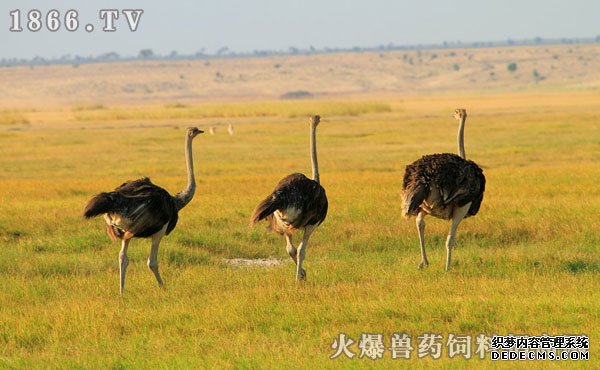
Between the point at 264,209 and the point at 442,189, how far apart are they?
2330 millimetres

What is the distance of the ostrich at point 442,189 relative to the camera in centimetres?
1312

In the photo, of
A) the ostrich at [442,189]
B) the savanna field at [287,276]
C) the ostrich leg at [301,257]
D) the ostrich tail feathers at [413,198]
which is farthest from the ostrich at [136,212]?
the ostrich at [442,189]

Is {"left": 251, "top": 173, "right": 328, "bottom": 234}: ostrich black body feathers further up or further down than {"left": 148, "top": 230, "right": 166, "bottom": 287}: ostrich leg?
further up

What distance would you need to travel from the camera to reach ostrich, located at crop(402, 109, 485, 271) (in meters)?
13.1

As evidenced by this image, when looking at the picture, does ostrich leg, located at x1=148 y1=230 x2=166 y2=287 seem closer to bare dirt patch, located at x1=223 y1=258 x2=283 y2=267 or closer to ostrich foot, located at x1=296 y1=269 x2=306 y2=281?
ostrich foot, located at x1=296 y1=269 x2=306 y2=281

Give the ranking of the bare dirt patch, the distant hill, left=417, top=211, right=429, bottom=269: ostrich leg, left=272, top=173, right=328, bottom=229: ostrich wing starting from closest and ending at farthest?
left=272, top=173, right=328, bottom=229: ostrich wing
left=417, top=211, right=429, bottom=269: ostrich leg
the bare dirt patch
the distant hill


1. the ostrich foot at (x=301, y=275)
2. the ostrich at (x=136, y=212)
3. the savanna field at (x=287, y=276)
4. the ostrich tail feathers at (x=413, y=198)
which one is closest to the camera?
the savanna field at (x=287, y=276)

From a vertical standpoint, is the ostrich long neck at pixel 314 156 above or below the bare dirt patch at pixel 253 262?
above

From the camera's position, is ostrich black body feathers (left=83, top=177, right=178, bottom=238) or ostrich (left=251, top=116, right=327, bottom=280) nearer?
ostrich black body feathers (left=83, top=177, right=178, bottom=238)

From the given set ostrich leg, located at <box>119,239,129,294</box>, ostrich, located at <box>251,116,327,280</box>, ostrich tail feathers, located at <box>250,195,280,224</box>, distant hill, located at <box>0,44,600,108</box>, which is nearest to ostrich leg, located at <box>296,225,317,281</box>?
ostrich, located at <box>251,116,327,280</box>

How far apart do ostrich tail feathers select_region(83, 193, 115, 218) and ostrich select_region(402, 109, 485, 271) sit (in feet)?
11.1

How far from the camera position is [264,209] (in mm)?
12102

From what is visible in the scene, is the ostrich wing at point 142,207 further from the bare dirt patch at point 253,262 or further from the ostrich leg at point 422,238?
the ostrich leg at point 422,238

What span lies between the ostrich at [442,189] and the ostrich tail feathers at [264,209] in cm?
166
